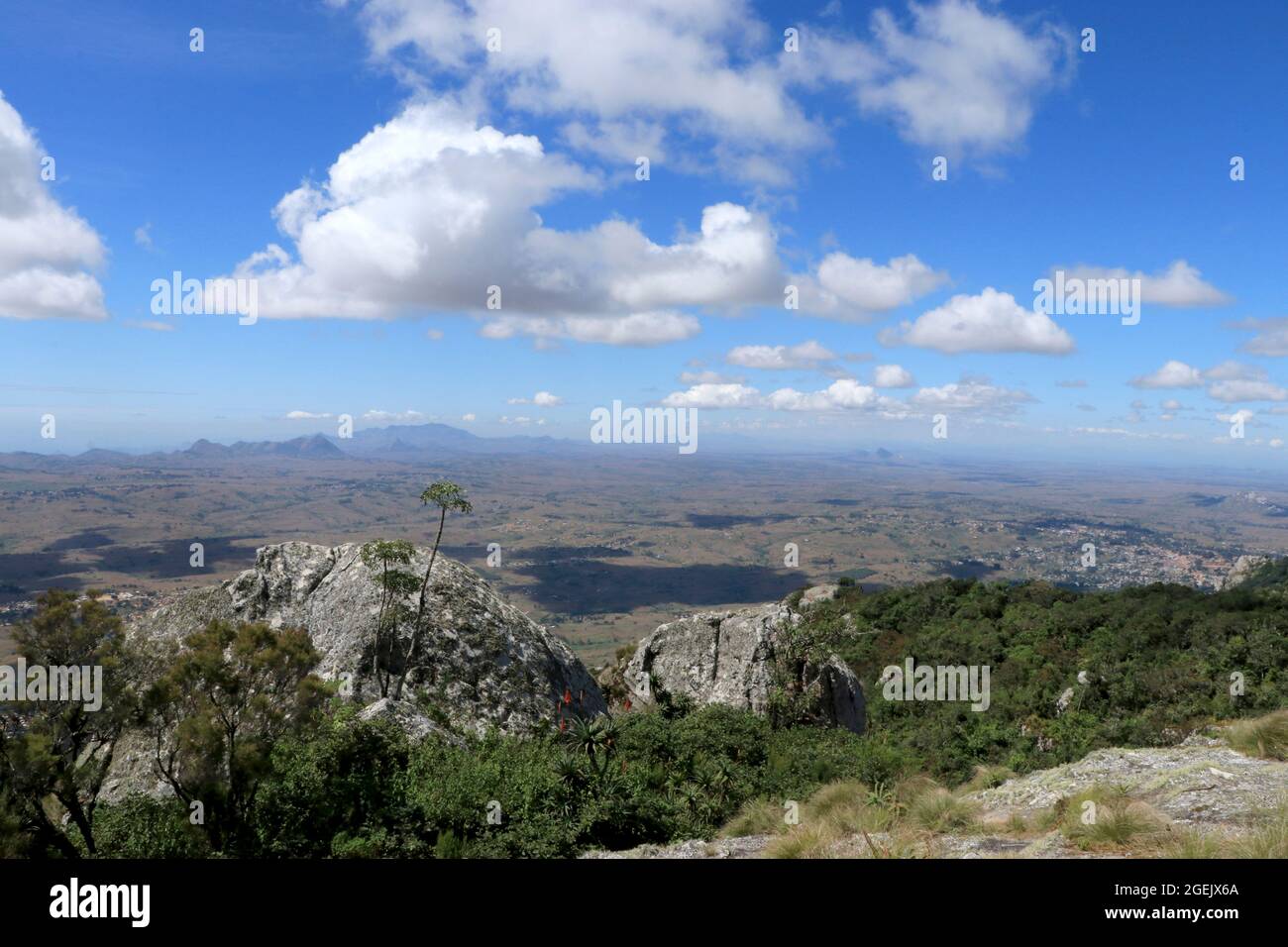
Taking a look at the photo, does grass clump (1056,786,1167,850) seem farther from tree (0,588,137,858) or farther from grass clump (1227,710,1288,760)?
tree (0,588,137,858)

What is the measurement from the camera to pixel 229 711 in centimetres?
1374

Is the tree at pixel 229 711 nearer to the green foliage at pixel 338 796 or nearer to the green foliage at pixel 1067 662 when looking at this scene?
the green foliage at pixel 338 796

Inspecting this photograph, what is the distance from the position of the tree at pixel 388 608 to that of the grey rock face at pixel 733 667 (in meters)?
16.4

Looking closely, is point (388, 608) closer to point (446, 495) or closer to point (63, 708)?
point (446, 495)

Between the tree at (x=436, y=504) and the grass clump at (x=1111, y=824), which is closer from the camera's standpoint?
the grass clump at (x=1111, y=824)

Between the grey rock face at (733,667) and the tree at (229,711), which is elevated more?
the tree at (229,711)

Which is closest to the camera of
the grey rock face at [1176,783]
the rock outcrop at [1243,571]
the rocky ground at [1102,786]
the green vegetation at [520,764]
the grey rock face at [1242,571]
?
the rocky ground at [1102,786]

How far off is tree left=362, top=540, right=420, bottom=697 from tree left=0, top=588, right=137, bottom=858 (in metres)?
14.0

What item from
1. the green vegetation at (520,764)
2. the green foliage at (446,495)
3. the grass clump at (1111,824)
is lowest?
the green vegetation at (520,764)

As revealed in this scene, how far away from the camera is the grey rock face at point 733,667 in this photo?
34625 mm

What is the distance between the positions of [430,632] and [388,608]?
217 cm

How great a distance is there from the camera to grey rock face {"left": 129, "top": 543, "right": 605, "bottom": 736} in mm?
27078

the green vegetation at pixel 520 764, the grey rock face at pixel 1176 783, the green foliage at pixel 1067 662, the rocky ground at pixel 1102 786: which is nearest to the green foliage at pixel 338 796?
the green vegetation at pixel 520 764

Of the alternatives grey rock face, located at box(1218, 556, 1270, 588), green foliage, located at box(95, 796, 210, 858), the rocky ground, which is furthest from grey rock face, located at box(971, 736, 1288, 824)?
grey rock face, located at box(1218, 556, 1270, 588)
